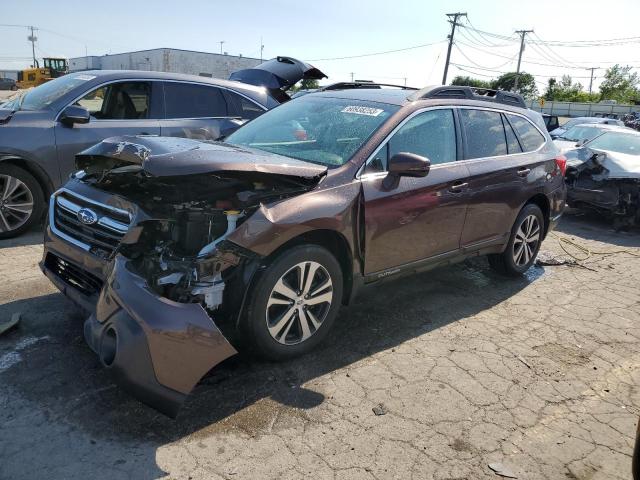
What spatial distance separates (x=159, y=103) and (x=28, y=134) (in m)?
1.52

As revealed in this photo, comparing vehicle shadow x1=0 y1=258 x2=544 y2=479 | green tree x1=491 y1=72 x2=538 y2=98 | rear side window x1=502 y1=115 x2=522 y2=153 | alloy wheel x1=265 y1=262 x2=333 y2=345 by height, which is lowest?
vehicle shadow x1=0 y1=258 x2=544 y2=479

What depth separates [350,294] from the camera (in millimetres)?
3699

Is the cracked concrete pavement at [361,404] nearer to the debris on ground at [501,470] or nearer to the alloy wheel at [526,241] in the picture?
the debris on ground at [501,470]

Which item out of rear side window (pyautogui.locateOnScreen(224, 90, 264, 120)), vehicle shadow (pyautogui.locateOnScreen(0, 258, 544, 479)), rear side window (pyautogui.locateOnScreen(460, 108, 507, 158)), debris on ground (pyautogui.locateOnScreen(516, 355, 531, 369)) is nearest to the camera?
vehicle shadow (pyautogui.locateOnScreen(0, 258, 544, 479))

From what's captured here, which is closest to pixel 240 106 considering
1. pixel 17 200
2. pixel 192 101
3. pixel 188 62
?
pixel 192 101

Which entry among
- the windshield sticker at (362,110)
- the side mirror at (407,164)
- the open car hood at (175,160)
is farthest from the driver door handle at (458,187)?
the open car hood at (175,160)

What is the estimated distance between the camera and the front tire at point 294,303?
10.2ft

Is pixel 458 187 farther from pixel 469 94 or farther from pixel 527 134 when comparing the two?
pixel 527 134

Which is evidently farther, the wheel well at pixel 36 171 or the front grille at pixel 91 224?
the wheel well at pixel 36 171

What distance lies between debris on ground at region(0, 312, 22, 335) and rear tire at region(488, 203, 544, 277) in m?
4.40

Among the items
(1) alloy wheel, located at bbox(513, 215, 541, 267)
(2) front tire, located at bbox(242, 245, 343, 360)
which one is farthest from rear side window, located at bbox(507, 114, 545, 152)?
(2) front tire, located at bbox(242, 245, 343, 360)

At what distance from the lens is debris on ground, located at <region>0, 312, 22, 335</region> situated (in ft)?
11.3

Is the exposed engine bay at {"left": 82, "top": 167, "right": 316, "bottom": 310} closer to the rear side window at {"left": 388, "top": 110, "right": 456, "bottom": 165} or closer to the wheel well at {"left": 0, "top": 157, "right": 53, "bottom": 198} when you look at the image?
the rear side window at {"left": 388, "top": 110, "right": 456, "bottom": 165}

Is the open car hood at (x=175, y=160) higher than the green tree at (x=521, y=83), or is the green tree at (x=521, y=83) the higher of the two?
the green tree at (x=521, y=83)
